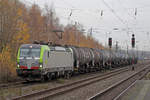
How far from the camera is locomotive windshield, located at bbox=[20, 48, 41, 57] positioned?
20266 millimetres

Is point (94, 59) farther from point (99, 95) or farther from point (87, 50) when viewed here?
point (99, 95)

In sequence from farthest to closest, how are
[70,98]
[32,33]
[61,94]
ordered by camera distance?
[32,33], [61,94], [70,98]

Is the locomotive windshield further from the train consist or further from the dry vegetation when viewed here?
the dry vegetation

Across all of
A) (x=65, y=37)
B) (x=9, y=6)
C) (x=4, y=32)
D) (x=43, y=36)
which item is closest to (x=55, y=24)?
(x=43, y=36)

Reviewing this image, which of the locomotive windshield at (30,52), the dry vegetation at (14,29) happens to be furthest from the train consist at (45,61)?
the dry vegetation at (14,29)

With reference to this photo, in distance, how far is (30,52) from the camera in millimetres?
20422

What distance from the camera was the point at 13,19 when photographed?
110 feet

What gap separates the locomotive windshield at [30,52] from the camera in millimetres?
20266

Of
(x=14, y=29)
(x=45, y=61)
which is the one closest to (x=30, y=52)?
(x=45, y=61)

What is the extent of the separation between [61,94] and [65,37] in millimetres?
60294

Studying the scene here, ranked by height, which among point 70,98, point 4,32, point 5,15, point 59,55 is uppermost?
point 5,15

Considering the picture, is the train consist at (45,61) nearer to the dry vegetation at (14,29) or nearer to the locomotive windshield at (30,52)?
the locomotive windshield at (30,52)

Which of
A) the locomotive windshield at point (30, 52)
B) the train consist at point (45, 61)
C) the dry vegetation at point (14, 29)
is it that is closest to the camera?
the train consist at point (45, 61)

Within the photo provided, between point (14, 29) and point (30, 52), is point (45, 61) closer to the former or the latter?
point (30, 52)
